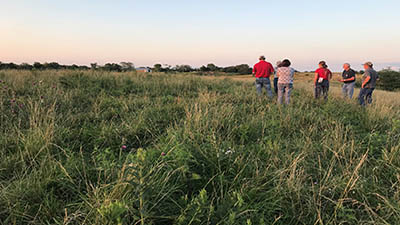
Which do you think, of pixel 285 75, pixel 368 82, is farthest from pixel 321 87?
pixel 285 75

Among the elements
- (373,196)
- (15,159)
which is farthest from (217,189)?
(15,159)

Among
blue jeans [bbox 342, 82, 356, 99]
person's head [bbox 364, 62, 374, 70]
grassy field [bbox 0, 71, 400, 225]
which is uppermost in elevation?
person's head [bbox 364, 62, 374, 70]

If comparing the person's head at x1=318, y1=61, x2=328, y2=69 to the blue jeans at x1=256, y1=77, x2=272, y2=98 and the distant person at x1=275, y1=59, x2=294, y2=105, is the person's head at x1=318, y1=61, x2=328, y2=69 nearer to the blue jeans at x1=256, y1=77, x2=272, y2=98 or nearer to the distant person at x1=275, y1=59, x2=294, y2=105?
the distant person at x1=275, y1=59, x2=294, y2=105

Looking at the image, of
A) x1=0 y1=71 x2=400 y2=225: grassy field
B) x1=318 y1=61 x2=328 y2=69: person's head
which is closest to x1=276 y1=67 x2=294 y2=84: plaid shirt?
x1=318 y1=61 x2=328 y2=69: person's head

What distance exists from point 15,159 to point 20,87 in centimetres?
508

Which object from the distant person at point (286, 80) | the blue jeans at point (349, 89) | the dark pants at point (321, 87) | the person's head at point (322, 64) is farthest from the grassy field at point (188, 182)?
the blue jeans at point (349, 89)

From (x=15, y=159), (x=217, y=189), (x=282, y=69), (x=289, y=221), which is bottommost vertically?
(x=289, y=221)

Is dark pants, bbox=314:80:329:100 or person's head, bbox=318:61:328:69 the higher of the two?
person's head, bbox=318:61:328:69

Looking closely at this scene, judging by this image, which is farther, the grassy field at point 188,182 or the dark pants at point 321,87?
the dark pants at point 321,87

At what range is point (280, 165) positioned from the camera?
88.8 inches

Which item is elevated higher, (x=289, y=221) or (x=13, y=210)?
(x=13, y=210)

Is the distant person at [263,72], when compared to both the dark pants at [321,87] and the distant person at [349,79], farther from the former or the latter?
the distant person at [349,79]

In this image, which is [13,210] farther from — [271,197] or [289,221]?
[289,221]

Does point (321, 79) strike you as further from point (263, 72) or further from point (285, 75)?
point (263, 72)
